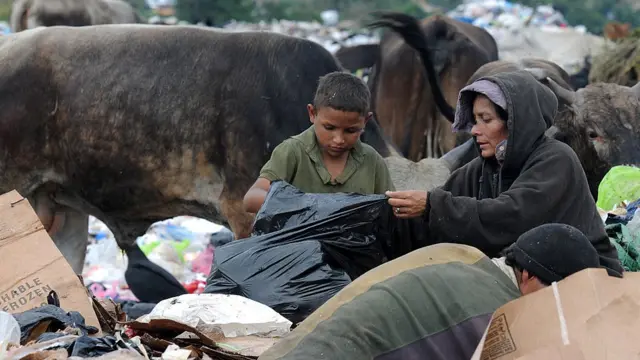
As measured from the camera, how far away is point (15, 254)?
4.11 metres

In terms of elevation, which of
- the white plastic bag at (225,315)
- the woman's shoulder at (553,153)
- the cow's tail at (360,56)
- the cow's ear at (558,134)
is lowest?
the cow's tail at (360,56)

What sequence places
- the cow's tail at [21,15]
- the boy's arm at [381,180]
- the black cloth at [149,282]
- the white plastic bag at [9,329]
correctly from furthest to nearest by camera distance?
the cow's tail at [21,15], the black cloth at [149,282], the boy's arm at [381,180], the white plastic bag at [9,329]

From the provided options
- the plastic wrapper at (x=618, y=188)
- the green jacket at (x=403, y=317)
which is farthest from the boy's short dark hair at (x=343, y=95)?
the plastic wrapper at (x=618, y=188)

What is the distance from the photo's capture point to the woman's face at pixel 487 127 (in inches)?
161

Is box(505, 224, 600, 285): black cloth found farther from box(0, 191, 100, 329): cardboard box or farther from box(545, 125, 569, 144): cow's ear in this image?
box(545, 125, 569, 144): cow's ear

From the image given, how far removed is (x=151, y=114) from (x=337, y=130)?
288 centimetres

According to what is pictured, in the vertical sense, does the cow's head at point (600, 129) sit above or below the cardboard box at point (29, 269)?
below

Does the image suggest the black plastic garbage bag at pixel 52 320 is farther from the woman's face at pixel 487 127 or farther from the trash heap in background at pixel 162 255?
the trash heap in background at pixel 162 255

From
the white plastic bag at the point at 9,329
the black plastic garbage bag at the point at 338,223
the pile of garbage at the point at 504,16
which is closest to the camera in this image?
the white plastic bag at the point at 9,329

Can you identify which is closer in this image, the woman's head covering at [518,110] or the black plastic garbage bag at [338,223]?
the woman's head covering at [518,110]

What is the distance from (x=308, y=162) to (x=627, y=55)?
6842mm

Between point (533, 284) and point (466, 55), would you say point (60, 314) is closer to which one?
point (533, 284)

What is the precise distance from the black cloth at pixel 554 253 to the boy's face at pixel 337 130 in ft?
4.47

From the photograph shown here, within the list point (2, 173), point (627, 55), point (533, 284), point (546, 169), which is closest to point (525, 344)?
point (533, 284)
